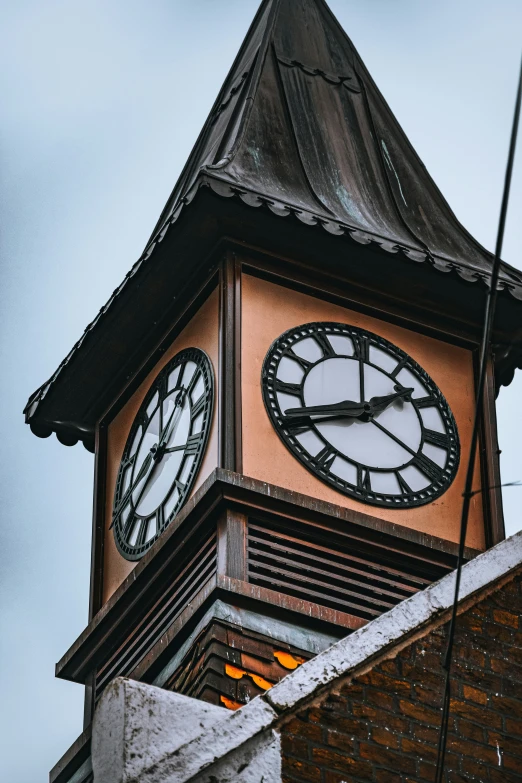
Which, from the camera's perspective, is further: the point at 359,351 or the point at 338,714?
the point at 359,351

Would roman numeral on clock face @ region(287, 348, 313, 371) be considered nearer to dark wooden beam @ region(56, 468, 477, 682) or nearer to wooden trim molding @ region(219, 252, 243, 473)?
wooden trim molding @ region(219, 252, 243, 473)

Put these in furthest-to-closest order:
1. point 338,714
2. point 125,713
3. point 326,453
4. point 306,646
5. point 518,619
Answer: point 326,453
point 306,646
point 518,619
point 338,714
point 125,713

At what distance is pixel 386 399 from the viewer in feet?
43.9

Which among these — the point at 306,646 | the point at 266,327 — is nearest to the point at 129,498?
the point at 266,327

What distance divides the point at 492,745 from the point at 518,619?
637 mm

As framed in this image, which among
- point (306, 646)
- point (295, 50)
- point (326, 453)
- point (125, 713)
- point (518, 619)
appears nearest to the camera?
point (125, 713)

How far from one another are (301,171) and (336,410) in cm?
235

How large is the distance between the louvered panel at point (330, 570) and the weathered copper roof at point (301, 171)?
238 cm

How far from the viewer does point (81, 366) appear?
48.1 feet

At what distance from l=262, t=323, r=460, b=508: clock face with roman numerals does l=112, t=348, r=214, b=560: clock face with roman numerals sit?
58 cm

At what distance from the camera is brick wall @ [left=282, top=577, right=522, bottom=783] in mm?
6766

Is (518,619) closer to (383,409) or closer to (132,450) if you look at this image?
(383,409)

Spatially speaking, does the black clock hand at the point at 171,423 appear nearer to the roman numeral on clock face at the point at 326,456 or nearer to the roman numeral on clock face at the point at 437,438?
the roman numeral on clock face at the point at 326,456

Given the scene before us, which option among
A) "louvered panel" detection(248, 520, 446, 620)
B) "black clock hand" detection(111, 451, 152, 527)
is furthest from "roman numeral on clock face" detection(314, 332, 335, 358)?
"louvered panel" detection(248, 520, 446, 620)
